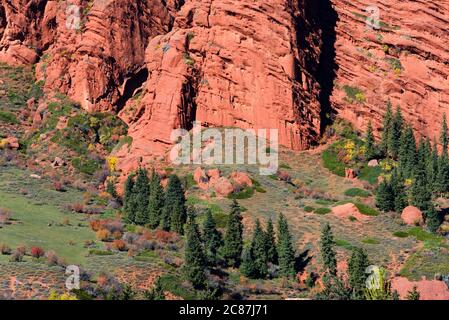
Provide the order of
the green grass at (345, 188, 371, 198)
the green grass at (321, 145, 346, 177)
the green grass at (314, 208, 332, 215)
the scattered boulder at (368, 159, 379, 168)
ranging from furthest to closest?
the scattered boulder at (368, 159, 379, 168) → the green grass at (321, 145, 346, 177) → the green grass at (345, 188, 371, 198) → the green grass at (314, 208, 332, 215)

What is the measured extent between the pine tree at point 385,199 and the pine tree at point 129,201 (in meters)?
21.6

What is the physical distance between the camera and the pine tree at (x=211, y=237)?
63.6 m

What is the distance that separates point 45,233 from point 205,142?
877 inches

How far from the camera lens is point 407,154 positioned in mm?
83312

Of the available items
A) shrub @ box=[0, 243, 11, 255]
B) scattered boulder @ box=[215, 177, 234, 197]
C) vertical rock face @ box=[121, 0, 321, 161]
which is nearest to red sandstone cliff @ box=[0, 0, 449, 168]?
vertical rock face @ box=[121, 0, 321, 161]

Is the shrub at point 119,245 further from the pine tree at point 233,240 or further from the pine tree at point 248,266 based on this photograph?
the pine tree at point 248,266

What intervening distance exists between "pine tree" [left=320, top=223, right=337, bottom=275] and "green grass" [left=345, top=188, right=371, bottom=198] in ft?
50.7

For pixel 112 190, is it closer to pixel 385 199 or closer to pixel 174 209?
pixel 174 209

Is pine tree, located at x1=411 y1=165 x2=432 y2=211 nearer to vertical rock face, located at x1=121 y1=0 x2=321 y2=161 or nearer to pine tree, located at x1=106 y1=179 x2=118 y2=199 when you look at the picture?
vertical rock face, located at x1=121 y1=0 x2=321 y2=161

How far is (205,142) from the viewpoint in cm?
8269

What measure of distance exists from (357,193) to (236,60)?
19808 mm

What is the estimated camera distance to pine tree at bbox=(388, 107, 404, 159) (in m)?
85.2

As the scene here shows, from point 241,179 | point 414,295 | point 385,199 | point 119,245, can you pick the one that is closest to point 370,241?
point 385,199
